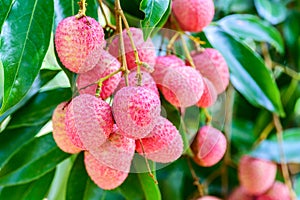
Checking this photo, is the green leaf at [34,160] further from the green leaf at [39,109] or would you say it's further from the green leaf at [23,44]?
the green leaf at [23,44]

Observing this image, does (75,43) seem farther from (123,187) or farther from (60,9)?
(123,187)

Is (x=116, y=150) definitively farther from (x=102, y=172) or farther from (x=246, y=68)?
(x=246, y=68)

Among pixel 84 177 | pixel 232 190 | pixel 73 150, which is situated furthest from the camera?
pixel 232 190

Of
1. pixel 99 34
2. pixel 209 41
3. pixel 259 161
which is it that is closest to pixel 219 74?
pixel 209 41

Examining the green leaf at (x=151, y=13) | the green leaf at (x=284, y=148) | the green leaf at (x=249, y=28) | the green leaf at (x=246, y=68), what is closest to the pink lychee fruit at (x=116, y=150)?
the green leaf at (x=151, y=13)

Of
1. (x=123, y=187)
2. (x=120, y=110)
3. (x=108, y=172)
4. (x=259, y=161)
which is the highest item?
(x=120, y=110)

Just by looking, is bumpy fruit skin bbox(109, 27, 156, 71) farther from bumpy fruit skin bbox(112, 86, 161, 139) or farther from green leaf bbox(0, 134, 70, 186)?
green leaf bbox(0, 134, 70, 186)

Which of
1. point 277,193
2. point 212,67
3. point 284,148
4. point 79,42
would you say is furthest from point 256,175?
point 79,42
